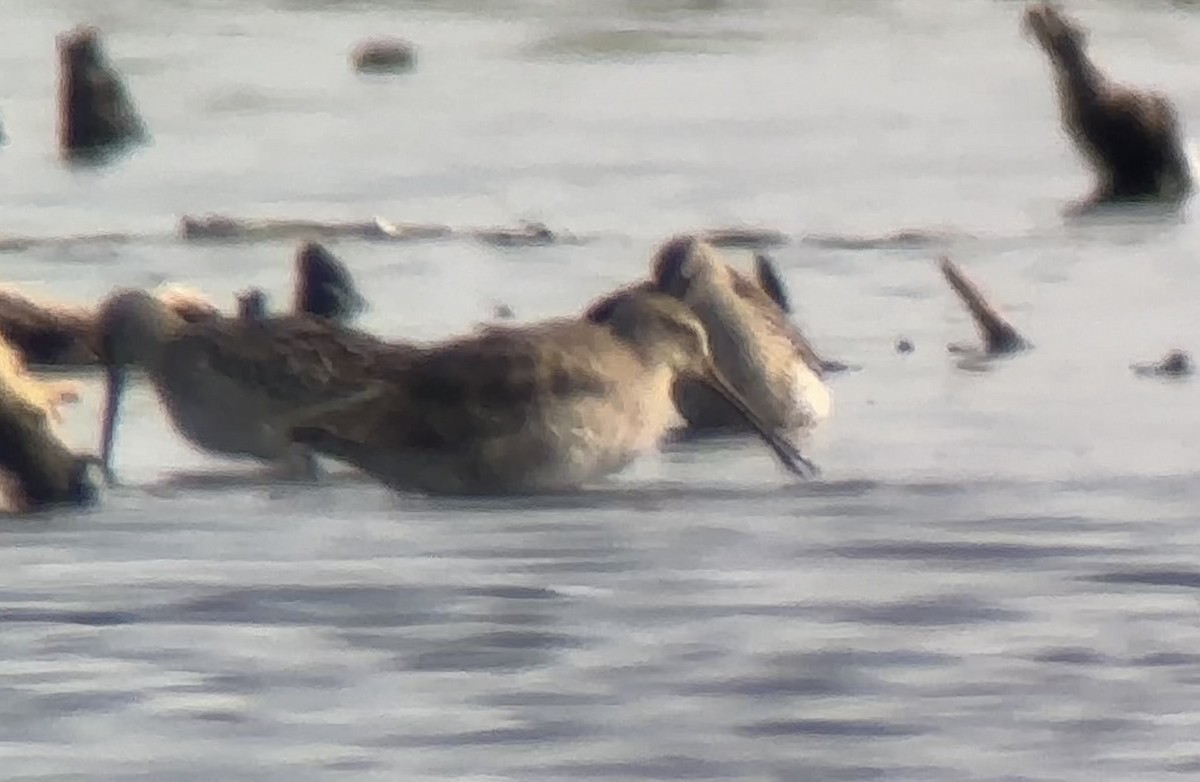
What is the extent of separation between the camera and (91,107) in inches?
813

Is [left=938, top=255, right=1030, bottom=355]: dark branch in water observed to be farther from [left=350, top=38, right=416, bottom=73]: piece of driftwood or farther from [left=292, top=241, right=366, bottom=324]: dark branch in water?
[left=350, top=38, right=416, bottom=73]: piece of driftwood

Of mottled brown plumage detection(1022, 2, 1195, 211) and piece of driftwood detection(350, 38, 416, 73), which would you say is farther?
piece of driftwood detection(350, 38, 416, 73)

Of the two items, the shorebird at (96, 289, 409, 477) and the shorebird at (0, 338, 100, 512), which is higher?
the shorebird at (96, 289, 409, 477)

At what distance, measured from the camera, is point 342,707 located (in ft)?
23.1

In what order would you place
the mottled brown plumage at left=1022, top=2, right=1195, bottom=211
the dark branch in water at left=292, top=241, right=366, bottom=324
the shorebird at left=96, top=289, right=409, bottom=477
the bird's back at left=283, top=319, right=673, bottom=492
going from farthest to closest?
the mottled brown plumage at left=1022, top=2, right=1195, bottom=211 → the dark branch in water at left=292, top=241, right=366, bottom=324 → the shorebird at left=96, top=289, right=409, bottom=477 → the bird's back at left=283, top=319, right=673, bottom=492

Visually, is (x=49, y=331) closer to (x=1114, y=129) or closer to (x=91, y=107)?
(x=1114, y=129)

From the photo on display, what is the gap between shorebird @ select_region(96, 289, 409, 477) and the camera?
9.88 metres

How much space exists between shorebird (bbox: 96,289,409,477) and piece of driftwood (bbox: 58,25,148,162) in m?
9.86

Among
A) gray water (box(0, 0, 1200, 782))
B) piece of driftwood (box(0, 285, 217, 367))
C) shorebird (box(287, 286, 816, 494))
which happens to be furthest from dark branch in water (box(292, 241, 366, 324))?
shorebird (box(287, 286, 816, 494))

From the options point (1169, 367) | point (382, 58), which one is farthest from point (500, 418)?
point (382, 58)

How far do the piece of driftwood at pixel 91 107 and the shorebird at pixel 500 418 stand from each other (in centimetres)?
1058

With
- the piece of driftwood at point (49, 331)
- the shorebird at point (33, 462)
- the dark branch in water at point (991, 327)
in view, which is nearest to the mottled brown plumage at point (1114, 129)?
the dark branch in water at point (991, 327)

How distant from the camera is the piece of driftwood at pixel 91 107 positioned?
2039 cm

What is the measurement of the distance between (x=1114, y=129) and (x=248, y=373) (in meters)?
9.54
